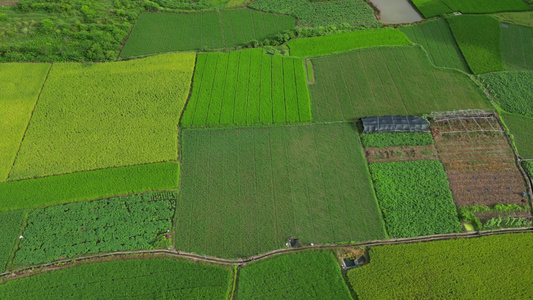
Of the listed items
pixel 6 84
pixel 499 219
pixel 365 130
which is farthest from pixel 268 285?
pixel 6 84

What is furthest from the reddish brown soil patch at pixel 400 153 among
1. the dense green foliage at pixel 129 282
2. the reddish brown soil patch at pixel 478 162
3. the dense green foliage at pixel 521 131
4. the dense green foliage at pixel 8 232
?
the dense green foliage at pixel 8 232

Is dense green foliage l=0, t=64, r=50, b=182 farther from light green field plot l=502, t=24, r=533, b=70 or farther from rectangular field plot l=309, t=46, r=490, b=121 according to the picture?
light green field plot l=502, t=24, r=533, b=70

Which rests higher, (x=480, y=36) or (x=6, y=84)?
(x=480, y=36)

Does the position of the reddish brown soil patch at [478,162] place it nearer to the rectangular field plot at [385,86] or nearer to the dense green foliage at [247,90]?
the rectangular field plot at [385,86]

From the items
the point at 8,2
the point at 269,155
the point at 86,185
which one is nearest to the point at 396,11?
the point at 269,155

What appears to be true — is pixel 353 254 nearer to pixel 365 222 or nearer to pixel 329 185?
pixel 365 222

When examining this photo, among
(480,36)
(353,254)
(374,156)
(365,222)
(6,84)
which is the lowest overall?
(6,84)

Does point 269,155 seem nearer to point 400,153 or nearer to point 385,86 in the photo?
point 400,153

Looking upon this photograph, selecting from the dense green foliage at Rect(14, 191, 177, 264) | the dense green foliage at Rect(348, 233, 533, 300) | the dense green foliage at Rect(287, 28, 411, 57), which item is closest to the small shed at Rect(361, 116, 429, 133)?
Result: the dense green foliage at Rect(348, 233, 533, 300)
